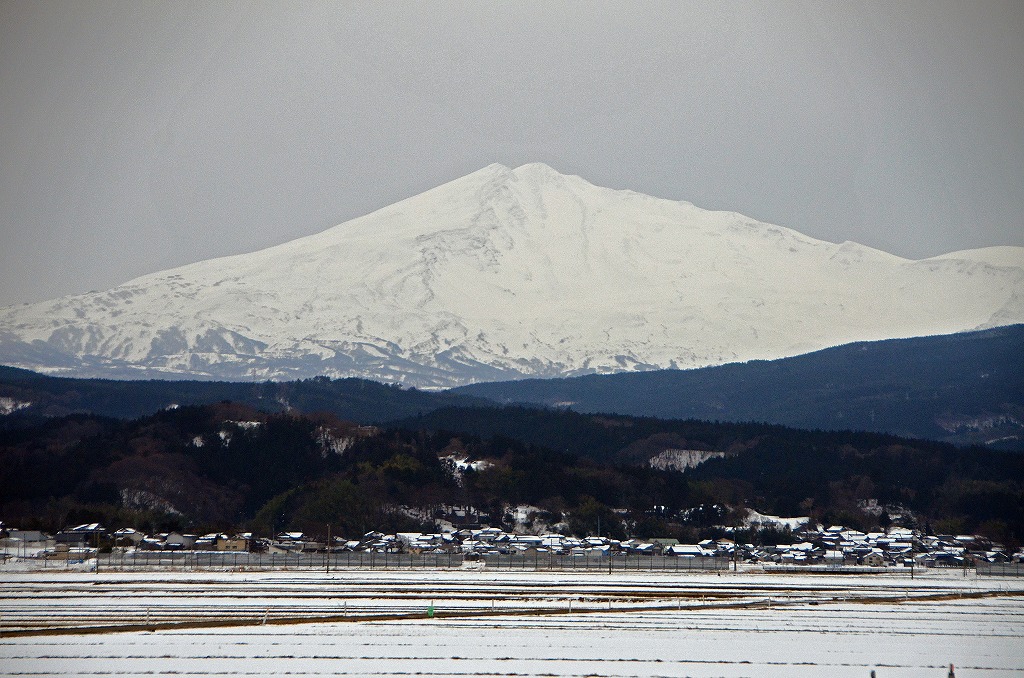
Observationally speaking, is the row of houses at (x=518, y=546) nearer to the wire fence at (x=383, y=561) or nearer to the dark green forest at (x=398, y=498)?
the wire fence at (x=383, y=561)

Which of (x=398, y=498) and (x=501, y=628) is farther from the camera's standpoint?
(x=398, y=498)

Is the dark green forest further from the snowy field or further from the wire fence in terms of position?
the snowy field

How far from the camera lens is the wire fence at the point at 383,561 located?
119188mm

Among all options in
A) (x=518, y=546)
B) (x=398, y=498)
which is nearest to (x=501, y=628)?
(x=518, y=546)

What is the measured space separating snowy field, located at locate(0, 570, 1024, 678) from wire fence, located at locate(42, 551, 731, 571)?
58.1 ft

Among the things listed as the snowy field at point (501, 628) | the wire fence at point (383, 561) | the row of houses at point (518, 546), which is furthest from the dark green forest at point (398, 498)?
the snowy field at point (501, 628)

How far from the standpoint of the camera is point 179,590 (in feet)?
302

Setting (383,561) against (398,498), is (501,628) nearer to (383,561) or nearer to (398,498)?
A: (383,561)

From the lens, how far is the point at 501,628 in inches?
2763

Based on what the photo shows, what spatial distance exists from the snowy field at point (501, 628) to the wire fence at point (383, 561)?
58.1 feet

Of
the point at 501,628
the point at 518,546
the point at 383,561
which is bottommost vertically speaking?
the point at 501,628

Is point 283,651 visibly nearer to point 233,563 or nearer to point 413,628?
point 413,628

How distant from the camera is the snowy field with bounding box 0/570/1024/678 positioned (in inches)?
2320

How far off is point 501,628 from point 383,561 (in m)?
55.1
